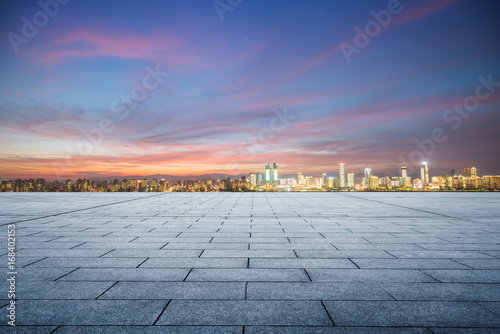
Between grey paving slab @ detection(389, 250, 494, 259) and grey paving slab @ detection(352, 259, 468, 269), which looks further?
grey paving slab @ detection(389, 250, 494, 259)

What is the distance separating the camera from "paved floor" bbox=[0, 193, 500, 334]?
2.99 metres

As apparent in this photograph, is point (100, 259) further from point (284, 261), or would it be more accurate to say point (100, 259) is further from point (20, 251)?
point (284, 261)

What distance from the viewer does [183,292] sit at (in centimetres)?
373

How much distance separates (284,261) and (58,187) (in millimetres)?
30650

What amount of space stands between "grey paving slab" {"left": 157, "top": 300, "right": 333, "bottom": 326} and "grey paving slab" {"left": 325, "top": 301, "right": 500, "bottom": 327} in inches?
10.1

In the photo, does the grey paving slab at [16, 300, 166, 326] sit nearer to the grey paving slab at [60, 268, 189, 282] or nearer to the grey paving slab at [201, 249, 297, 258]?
the grey paving slab at [60, 268, 189, 282]

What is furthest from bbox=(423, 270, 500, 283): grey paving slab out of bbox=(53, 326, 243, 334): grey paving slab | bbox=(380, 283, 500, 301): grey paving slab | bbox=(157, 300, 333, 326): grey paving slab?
bbox=(53, 326, 243, 334): grey paving slab

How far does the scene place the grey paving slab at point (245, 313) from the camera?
2.97m

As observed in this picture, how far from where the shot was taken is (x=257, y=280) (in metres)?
4.12

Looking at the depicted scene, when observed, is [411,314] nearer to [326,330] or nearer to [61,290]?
[326,330]

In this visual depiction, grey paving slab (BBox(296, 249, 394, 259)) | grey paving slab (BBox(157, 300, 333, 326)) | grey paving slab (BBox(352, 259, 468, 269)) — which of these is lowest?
grey paving slab (BBox(157, 300, 333, 326))

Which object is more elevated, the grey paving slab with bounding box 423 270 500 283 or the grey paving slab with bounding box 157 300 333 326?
the grey paving slab with bounding box 423 270 500 283

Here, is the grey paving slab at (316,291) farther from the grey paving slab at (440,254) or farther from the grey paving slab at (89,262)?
the grey paving slab at (89,262)

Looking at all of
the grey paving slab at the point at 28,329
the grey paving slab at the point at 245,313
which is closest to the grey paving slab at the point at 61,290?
the grey paving slab at the point at 28,329
